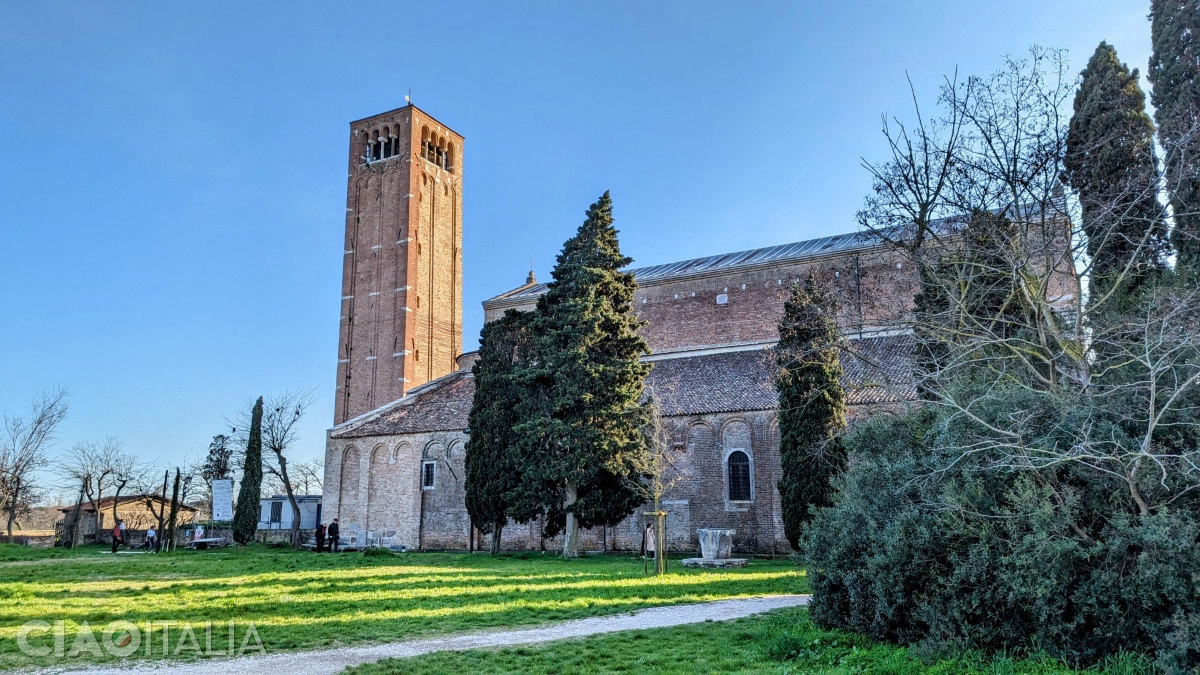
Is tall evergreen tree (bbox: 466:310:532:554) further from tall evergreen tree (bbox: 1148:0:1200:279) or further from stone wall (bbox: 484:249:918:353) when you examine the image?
tall evergreen tree (bbox: 1148:0:1200:279)

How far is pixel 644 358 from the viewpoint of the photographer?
3275 cm

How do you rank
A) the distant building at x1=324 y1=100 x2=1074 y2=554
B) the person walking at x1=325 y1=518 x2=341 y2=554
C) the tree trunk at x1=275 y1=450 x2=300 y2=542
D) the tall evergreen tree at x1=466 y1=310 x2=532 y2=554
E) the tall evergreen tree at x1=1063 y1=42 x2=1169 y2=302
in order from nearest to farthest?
1. the tall evergreen tree at x1=1063 y1=42 x2=1169 y2=302
2. the distant building at x1=324 y1=100 x2=1074 y2=554
3. the tall evergreen tree at x1=466 y1=310 x2=532 y2=554
4. the person walking at x1=325 y1=518 x2=341 y2=554
5. the tree trunk at x1=275 y1=450 x2=300 y2=542

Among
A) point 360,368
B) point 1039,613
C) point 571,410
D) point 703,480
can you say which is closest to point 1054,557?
point 1039,613

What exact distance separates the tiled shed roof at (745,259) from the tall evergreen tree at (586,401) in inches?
311

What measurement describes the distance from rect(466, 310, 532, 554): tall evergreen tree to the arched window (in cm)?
703

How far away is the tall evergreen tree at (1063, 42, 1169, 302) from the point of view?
10312mm

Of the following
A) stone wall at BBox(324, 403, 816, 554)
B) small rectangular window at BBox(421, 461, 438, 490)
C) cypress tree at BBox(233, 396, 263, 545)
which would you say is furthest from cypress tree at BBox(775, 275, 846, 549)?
cypress tree at BBox(233, 396, 263, 545)

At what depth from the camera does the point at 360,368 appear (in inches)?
1645

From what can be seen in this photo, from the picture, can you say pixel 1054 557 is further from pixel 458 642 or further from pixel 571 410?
pixel 571 410

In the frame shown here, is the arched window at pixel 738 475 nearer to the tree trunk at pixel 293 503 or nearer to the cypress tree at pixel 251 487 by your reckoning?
the tree trunk at pixel 293 503

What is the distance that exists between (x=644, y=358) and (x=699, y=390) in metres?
5.61

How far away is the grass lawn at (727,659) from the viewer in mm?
6270

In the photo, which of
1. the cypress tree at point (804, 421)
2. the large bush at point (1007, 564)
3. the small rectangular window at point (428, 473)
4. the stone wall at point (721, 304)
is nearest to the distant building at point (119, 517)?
the small rectangular window at point (428, 473)

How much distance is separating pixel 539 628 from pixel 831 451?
38.4 feet
